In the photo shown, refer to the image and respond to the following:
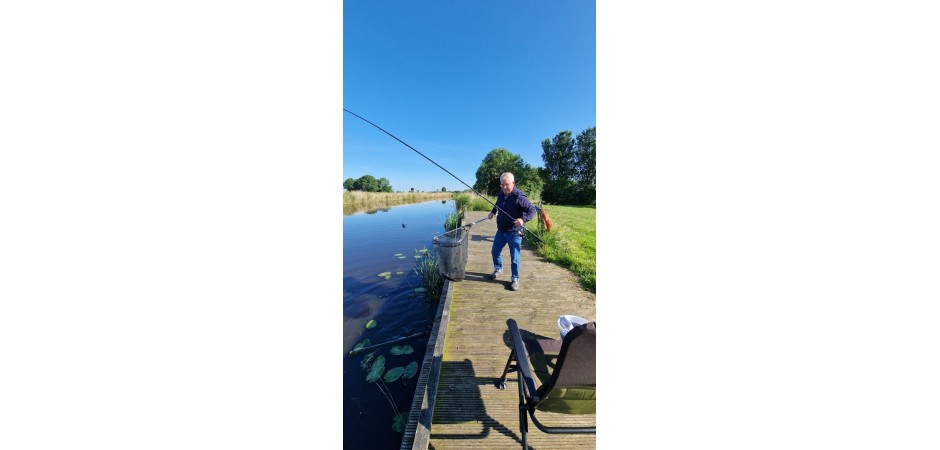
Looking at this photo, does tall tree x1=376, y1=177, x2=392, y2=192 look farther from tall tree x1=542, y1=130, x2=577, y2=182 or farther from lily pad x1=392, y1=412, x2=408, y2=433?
lily pad x1=392, y1=412, x2=408, y2=433

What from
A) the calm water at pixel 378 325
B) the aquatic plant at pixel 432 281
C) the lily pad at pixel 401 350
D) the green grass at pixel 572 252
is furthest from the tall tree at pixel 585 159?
the lily pad at pixel 401 350

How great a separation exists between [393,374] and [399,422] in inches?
23.7

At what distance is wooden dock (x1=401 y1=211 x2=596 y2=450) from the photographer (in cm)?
163

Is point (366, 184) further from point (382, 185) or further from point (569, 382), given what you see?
point (569, 382)

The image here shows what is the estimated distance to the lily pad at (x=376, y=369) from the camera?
2846 millimetres

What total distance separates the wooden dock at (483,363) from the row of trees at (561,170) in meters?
11.0

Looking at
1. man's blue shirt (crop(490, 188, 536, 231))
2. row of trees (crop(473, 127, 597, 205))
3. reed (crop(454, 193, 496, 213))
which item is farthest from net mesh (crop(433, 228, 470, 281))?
row of trees (crop(473, 127, 597, 205))

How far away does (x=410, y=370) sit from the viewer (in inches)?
114

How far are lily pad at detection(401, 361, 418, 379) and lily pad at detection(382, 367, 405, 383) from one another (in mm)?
50

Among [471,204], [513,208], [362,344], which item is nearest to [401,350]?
[362,344]

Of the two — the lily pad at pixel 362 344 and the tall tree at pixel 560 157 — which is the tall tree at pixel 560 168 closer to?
the tall tree at pixel 560 157
